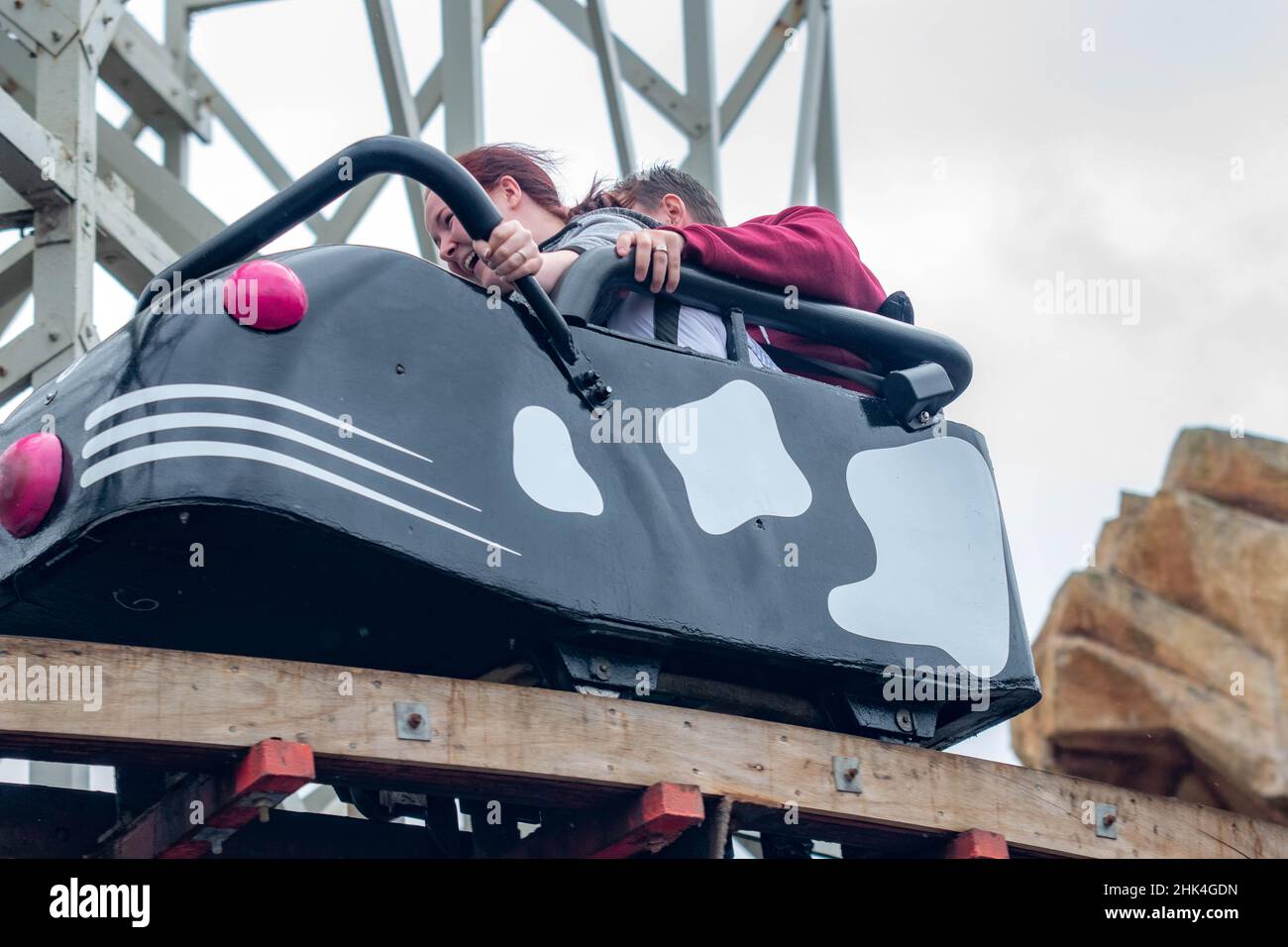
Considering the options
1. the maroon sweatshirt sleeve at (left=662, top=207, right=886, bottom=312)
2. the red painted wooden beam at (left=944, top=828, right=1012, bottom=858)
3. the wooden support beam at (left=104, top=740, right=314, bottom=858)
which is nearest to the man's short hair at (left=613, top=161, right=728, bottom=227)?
the maroon sweatshirt sleeve at (left=662, top=207, right=886, bottom=312)

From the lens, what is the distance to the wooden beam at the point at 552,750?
2166 millimetres

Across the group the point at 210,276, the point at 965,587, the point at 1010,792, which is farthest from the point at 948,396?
the point at 210,276

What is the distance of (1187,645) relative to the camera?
35.8 ft

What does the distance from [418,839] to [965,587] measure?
1.00 m

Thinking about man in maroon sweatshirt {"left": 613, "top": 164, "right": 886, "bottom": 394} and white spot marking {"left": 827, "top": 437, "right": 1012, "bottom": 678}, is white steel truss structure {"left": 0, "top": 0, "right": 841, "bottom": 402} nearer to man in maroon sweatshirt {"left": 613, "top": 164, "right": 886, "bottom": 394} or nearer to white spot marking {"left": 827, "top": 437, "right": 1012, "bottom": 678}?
man in maroon sweatshirt {"left": 613, "top": 164, "right": 886, "bottom": 394}

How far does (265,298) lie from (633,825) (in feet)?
2.83

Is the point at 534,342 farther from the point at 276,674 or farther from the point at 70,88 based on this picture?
the point at 70,88

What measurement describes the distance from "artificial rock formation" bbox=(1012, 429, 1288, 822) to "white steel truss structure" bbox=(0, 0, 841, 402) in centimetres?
483

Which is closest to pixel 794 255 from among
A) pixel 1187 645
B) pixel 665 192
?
pixel 665 192

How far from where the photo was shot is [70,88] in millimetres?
4719

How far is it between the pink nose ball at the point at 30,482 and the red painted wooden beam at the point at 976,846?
1383mm

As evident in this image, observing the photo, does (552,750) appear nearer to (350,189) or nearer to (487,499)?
(487,499)

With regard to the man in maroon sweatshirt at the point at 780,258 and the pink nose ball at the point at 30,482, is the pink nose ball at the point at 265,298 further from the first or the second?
the man in maroon sweatshirt at the point at 780,258

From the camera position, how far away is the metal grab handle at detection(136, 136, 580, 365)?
8.46 feet
